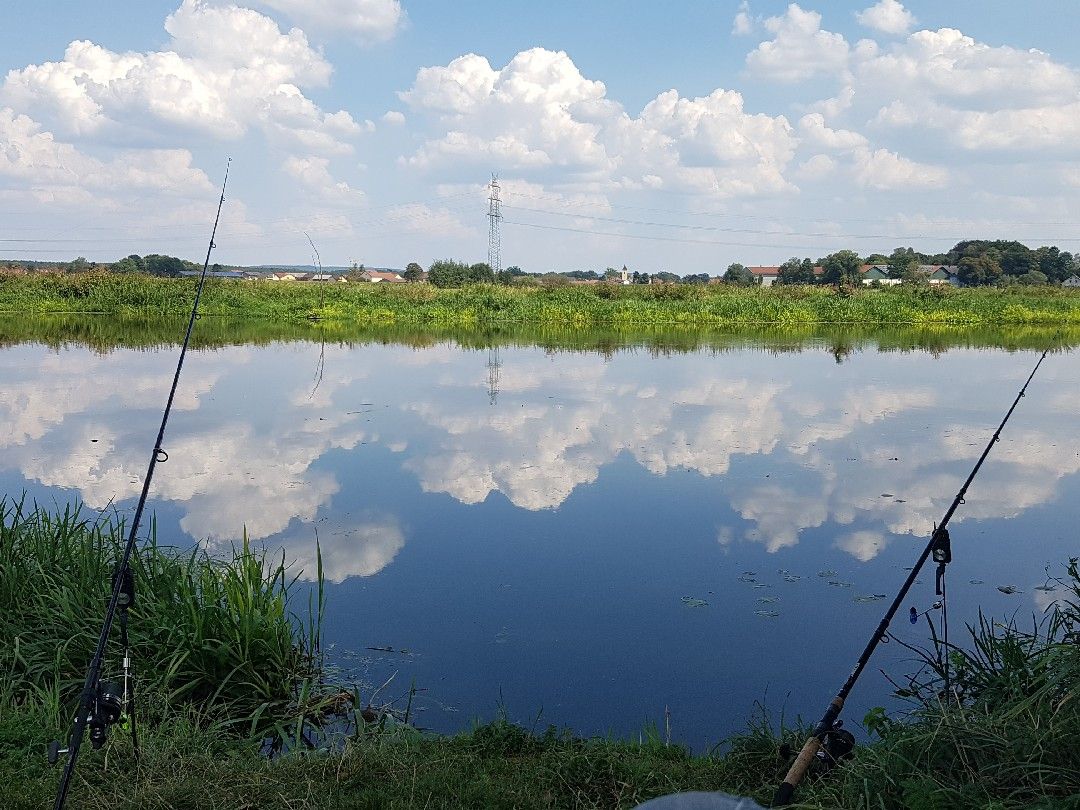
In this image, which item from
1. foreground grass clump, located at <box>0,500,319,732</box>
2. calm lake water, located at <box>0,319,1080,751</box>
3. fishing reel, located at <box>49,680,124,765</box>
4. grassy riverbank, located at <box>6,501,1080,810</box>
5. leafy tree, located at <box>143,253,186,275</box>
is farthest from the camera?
leafy tree, located at <box>143,253,186,275</box>

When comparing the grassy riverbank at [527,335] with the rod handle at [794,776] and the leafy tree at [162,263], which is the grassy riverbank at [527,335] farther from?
the leafy tree at [162,263]

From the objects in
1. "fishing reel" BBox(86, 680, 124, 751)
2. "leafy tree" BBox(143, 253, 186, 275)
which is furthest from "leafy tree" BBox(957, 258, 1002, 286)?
"fishing reel" BBox(86, 680, 124, 751)

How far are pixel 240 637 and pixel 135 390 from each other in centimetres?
1332

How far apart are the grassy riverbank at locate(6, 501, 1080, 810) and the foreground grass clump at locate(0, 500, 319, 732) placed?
0.01 metres

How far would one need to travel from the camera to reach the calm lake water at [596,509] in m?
5.19

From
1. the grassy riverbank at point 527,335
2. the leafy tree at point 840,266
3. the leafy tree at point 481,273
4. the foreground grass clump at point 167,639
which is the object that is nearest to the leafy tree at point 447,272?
the leafy tree at point 481,273

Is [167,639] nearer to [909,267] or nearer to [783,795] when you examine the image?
[783,795]

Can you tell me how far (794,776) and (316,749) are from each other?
8.03 ft

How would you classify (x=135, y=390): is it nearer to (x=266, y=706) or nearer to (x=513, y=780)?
(x=266, y=706)

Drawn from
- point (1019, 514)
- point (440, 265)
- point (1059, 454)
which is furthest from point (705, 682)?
point (440, 265)

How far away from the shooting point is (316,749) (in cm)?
406

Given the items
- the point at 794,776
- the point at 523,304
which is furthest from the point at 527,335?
the point at 794,776

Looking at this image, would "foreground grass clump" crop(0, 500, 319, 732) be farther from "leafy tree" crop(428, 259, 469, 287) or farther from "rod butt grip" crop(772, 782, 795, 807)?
"leafy tree" crop(428, 259, 469, 287)

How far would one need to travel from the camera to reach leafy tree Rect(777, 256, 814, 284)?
254ft
